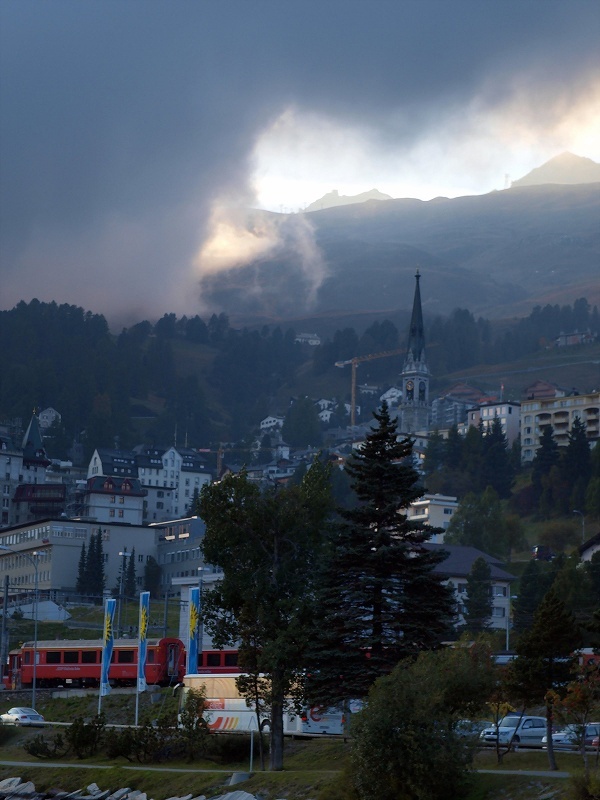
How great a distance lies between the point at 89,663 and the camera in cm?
8188

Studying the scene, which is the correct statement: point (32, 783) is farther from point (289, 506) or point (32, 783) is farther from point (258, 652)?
point (289, 506)

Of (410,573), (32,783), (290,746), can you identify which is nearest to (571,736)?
(410,573)

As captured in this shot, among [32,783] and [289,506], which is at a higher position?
[289,506]

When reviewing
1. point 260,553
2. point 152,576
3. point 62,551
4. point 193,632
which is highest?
point 62,551

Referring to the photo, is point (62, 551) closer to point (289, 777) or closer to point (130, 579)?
point (130, 579)

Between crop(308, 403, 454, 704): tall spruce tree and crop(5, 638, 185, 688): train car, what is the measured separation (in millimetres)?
27070

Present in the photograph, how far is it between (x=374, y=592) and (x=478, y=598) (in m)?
58.9

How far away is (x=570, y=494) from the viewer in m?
174

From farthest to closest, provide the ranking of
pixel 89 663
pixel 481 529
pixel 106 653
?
pixel 481 529 < pixel 89 663 < pixel 106 653

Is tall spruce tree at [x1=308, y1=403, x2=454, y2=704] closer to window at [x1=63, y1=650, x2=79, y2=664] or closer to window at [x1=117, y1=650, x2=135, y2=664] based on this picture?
window at [x1=117, y1=650, x2=135, y2=664]

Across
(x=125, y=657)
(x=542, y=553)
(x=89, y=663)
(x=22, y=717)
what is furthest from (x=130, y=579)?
(x=22, y=717)

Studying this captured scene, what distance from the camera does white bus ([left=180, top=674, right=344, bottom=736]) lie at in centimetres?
5825

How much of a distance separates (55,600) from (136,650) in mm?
80793

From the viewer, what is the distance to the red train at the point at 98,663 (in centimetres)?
7725
